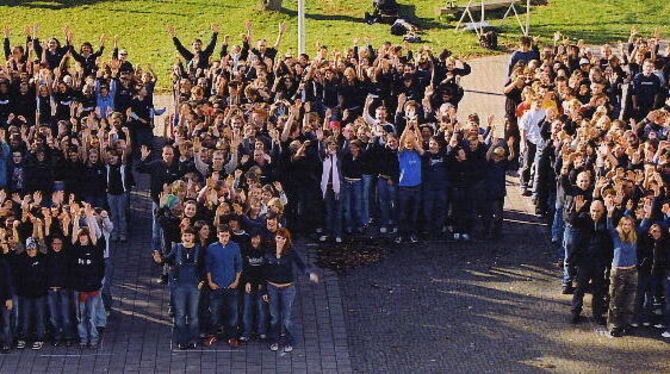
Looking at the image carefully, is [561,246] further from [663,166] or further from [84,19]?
[84,19]

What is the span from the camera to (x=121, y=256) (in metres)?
19.0

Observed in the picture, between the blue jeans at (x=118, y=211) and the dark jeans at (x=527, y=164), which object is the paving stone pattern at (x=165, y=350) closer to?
the blue jeans at (x=118, y=211)

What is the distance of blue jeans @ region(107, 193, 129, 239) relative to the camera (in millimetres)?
19203

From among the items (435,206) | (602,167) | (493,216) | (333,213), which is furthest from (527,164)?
(333,213)

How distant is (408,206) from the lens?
64.2 feet

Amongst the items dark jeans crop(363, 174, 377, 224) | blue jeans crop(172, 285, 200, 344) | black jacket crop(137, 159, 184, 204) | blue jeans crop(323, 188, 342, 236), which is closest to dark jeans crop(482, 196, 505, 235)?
dark jeans crop(363, 174, 377, 224)

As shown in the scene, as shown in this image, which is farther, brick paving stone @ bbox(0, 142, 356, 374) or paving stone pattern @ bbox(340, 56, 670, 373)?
paving stone pattern @ bbox(340, 56, 670, 373)

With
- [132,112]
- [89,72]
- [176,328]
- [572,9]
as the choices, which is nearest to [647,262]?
[176,328]

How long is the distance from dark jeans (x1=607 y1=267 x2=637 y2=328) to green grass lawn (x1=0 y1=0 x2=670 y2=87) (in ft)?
46.5

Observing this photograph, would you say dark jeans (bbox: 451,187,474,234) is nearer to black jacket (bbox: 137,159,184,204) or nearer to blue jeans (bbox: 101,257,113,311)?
black jacket (bbox: 137,159,184,204)

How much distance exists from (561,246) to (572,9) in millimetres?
16114

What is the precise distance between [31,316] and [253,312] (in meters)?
2.91

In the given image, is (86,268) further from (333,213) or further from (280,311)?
(333,213)

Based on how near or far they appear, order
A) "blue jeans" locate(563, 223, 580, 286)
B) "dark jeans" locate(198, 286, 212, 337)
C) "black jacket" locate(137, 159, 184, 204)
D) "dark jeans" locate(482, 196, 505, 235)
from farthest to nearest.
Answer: "dark jeans" locate(482, 196, 505, 235), "black jacket" locate(137, 159, 184, 204), "blue jeans" locate(563, 223, 580, 286), "dark jeans" locate(198, 286, 212, 337)
